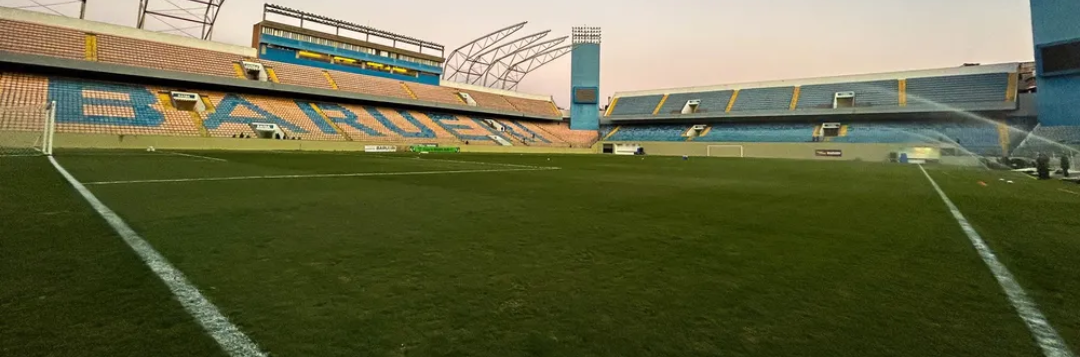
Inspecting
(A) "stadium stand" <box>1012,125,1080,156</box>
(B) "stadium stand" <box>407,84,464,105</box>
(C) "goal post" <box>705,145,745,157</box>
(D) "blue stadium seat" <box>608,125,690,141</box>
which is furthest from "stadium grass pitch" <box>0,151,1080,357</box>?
(D) "blue stadium seat" <box>608,125,690,141</box>

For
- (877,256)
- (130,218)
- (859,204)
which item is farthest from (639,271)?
(859,204)

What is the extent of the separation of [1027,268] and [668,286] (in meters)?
2.38

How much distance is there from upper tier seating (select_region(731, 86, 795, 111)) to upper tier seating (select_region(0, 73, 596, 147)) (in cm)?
2401

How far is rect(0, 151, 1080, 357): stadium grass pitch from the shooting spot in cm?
155

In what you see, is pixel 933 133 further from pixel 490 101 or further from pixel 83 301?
pixel 83 301

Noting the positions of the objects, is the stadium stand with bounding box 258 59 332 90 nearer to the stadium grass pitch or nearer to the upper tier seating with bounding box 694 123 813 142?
the stadium grass pitch

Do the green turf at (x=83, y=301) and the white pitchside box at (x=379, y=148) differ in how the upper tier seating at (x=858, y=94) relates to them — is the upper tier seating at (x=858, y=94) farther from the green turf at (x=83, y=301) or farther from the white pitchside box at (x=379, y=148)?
the green turf at (x=83, y=301)

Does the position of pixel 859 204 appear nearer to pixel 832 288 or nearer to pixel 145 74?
pixel 832 288

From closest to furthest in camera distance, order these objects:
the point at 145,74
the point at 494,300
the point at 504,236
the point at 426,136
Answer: the point at 494,300 → the point at 504,236 → the point at 145,74 → the point at 426,136

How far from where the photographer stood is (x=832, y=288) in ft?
7.21

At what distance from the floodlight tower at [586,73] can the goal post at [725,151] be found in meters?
15.6

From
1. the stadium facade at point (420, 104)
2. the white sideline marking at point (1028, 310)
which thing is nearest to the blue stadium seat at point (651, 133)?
the stadium facade at point (420, 104)

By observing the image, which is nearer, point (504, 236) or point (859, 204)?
point (504, 236)

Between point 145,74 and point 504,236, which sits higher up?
point 145,74
